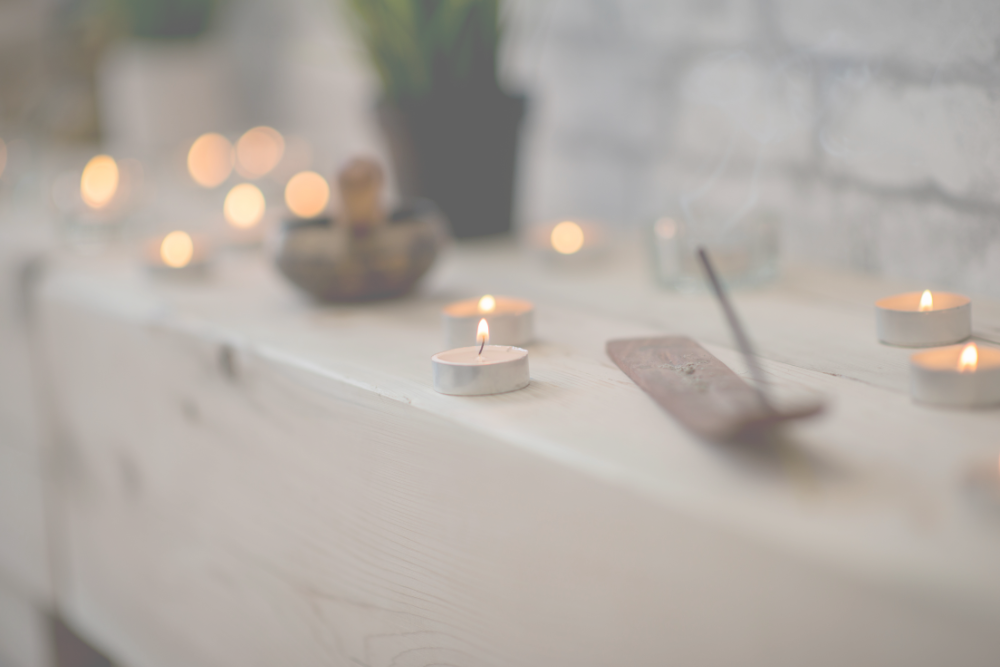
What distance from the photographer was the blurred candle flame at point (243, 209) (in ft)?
3.48

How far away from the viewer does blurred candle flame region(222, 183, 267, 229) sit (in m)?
1.06

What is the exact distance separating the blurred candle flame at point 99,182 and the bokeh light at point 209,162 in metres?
0.25

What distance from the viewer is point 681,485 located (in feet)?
1.27

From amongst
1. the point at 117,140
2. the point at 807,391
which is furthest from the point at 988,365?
the point at 117,140

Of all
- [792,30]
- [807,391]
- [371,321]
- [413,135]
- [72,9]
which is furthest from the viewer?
[72,9]

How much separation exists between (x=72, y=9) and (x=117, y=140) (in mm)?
502

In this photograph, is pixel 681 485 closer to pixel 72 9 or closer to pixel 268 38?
pixel 268 38

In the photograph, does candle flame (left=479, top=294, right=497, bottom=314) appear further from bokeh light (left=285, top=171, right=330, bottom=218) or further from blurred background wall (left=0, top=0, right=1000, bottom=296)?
bokeh light (left=285, top=171, right=330, bottom=218)

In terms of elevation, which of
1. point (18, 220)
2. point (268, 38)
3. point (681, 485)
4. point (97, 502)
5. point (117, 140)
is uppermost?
point (268, 38)

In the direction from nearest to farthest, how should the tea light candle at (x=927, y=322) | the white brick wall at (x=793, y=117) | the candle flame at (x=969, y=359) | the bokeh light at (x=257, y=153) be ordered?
the candle flame at (x=969, y=359) → the tea light candle at (x=927, y=322) → the white brick wall at (x=793, y=117) → the bokeh light at (x=257, y=153)

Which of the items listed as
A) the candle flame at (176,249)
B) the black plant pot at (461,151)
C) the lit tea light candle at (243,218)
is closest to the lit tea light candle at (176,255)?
the candle flame at (176,249)

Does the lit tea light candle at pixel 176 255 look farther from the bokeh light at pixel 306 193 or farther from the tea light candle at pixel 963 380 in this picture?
the tea light candle at pixel 963 380

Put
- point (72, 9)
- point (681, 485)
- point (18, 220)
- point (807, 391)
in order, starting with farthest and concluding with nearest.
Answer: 1. point (72, 9)
2. point (18, 220)
3. point (807, 391)
4. point (681, 485)

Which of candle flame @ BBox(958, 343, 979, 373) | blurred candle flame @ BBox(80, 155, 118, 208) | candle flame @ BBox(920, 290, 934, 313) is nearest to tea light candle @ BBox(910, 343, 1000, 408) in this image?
candle flame @ BBox(958, 343, 979, 373)
